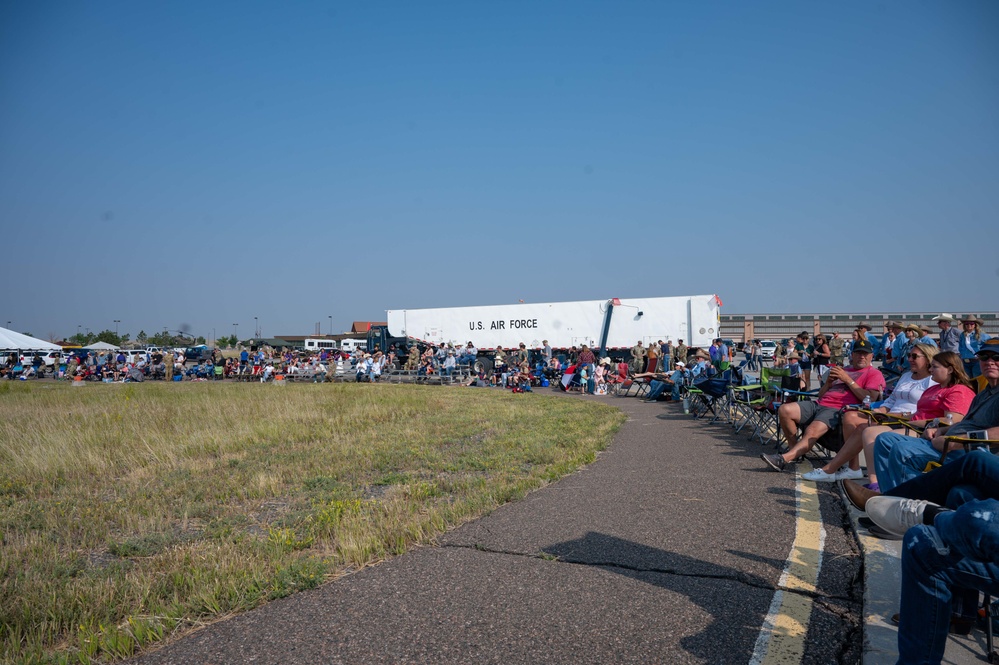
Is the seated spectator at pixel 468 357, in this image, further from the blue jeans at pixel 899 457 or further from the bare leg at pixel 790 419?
the blue jeans at pixel 899 457

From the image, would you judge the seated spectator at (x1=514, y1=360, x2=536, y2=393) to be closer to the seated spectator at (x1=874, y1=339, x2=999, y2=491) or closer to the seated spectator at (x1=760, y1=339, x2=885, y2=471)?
the seated spectator at (x1=760, y1=339, x2=885, y2=471)

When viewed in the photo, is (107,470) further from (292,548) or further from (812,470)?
(812,470)

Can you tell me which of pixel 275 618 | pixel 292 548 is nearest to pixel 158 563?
pixel 292 548

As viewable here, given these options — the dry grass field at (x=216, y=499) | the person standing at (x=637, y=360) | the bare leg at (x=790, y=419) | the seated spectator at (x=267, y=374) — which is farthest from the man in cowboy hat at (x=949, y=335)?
the seated spectator at (x=267, y=374)

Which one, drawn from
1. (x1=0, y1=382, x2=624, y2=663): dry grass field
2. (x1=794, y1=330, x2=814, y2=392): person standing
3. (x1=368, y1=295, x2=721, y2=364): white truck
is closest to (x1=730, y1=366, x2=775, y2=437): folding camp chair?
(x1=0, y1=382, x2=624, y2=663): dry grass field

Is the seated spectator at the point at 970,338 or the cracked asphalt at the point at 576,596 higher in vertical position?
the seated spectator at the point at 970,338

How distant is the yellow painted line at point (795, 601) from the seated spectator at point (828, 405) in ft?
5.44

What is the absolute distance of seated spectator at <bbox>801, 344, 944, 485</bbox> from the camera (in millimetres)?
5871

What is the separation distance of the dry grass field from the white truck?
64.2 ft

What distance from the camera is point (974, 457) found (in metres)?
2.67

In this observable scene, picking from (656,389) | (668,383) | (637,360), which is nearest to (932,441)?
(668,383)

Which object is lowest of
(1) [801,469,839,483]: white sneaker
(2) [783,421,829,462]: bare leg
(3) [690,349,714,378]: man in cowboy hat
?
(1) [801,469,839,483]: white sneaker

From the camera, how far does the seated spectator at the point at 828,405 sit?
667 centimetres

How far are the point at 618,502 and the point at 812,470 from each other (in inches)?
92.0
